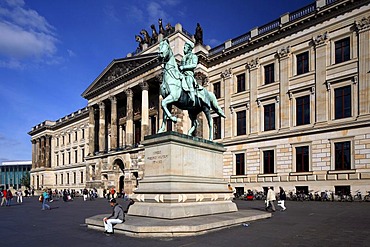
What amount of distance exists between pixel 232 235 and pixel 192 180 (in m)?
3.46

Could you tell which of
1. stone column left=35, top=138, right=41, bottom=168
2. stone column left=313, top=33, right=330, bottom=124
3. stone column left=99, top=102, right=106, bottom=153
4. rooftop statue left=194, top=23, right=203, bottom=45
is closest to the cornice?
stone column left=313, top=33, right=330, bottom=124

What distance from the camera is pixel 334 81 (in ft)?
101

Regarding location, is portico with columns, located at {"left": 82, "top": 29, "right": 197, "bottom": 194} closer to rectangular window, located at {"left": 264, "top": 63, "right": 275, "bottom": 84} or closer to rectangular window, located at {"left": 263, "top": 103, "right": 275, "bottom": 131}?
rectangular window, located at {"left": 263, "top": 103, "right": 275, "bottom": 131}

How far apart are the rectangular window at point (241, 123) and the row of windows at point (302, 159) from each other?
291 centimetres

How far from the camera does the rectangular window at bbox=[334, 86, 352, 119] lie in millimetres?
29844

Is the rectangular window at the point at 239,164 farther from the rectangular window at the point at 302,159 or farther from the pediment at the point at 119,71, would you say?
the pediment at the point at 119,71

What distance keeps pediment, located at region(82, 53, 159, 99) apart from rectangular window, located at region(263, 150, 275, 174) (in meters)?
19.9

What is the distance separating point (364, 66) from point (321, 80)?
4176mm

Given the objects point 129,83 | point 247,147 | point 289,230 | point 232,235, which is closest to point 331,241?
point 289,230

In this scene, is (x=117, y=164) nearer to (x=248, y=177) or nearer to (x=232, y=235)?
(x=248, y=177)

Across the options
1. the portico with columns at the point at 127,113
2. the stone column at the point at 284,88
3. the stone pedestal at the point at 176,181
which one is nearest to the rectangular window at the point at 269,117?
the stone column at the point at 284,88

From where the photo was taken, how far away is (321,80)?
3178 centimetres

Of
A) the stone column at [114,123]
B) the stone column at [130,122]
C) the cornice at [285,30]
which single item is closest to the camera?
the cornice at [285,30]

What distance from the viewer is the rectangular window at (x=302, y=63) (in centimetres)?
3372
